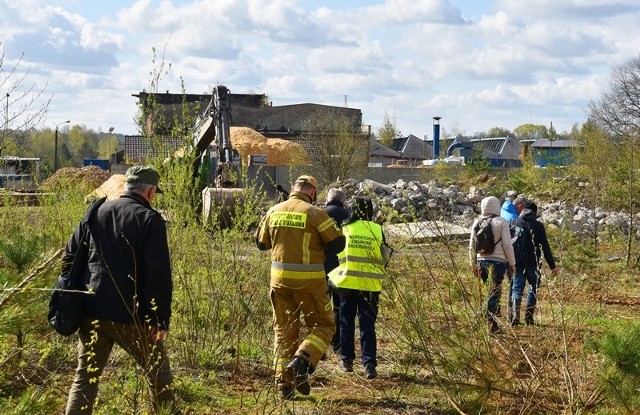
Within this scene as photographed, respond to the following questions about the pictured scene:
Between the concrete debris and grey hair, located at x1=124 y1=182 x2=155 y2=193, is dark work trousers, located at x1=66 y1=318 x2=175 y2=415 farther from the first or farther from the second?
the concrete debris

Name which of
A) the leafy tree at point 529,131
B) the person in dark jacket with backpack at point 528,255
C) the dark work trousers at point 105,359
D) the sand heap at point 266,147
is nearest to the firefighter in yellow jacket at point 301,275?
the dark work trousers at point 105,359

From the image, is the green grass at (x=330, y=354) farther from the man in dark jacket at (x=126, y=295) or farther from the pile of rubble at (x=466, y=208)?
the pile of rubble at (x=466, y=208)

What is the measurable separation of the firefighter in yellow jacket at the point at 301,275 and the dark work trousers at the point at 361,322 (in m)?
0.60

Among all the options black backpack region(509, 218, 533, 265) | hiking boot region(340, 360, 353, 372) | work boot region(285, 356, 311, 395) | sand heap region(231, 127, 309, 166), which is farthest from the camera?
sand heap region(231, 127, 309, 166)

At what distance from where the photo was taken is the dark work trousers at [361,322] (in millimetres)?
8297

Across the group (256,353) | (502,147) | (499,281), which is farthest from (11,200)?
(502,147)

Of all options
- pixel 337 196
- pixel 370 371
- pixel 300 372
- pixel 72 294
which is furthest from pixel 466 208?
pixel 72 294

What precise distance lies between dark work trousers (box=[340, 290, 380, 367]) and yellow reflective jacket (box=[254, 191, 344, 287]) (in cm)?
75

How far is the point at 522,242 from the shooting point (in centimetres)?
1152

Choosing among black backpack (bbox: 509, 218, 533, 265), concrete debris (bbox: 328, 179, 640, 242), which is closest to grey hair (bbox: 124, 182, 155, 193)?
black backpack (bbox: 509, 218, 533, 265)

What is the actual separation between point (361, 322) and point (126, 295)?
3.00m

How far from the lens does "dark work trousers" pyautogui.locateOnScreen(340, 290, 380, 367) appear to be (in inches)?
327

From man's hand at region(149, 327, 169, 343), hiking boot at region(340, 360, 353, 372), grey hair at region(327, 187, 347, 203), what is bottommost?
hiking boot at region(340, 360, 353, 372)

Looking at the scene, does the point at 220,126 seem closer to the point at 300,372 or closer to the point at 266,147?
the point at 266,147
